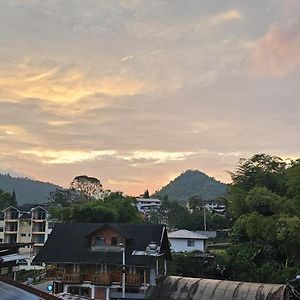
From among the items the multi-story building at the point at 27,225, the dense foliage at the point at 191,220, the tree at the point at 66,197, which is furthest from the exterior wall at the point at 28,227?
the dense foliage at the point at 191,220

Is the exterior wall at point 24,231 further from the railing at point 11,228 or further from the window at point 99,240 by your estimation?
the window at point 99,240

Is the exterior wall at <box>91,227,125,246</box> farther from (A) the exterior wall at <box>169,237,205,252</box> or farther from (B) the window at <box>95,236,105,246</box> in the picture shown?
(A) the exterior wall at <box>169,237,205,252</box>

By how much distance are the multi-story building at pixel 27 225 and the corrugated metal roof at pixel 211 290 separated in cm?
3717

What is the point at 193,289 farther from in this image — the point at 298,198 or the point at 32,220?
the point at 32,220

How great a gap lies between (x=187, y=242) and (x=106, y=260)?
1952 cm

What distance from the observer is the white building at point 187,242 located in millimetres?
47900

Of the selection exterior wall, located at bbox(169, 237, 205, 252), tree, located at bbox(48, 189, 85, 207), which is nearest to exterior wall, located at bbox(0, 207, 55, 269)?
tree, located at bbox(48, 189, 85, 207)

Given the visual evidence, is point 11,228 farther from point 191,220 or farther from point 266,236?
point 266,236

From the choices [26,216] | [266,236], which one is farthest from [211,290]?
[26,216]

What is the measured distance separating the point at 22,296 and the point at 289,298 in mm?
15208

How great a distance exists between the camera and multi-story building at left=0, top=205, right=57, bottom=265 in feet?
193

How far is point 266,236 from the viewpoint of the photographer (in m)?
35.9

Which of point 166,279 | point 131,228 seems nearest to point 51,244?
point 131,228

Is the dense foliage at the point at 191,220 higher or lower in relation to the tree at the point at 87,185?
lower
